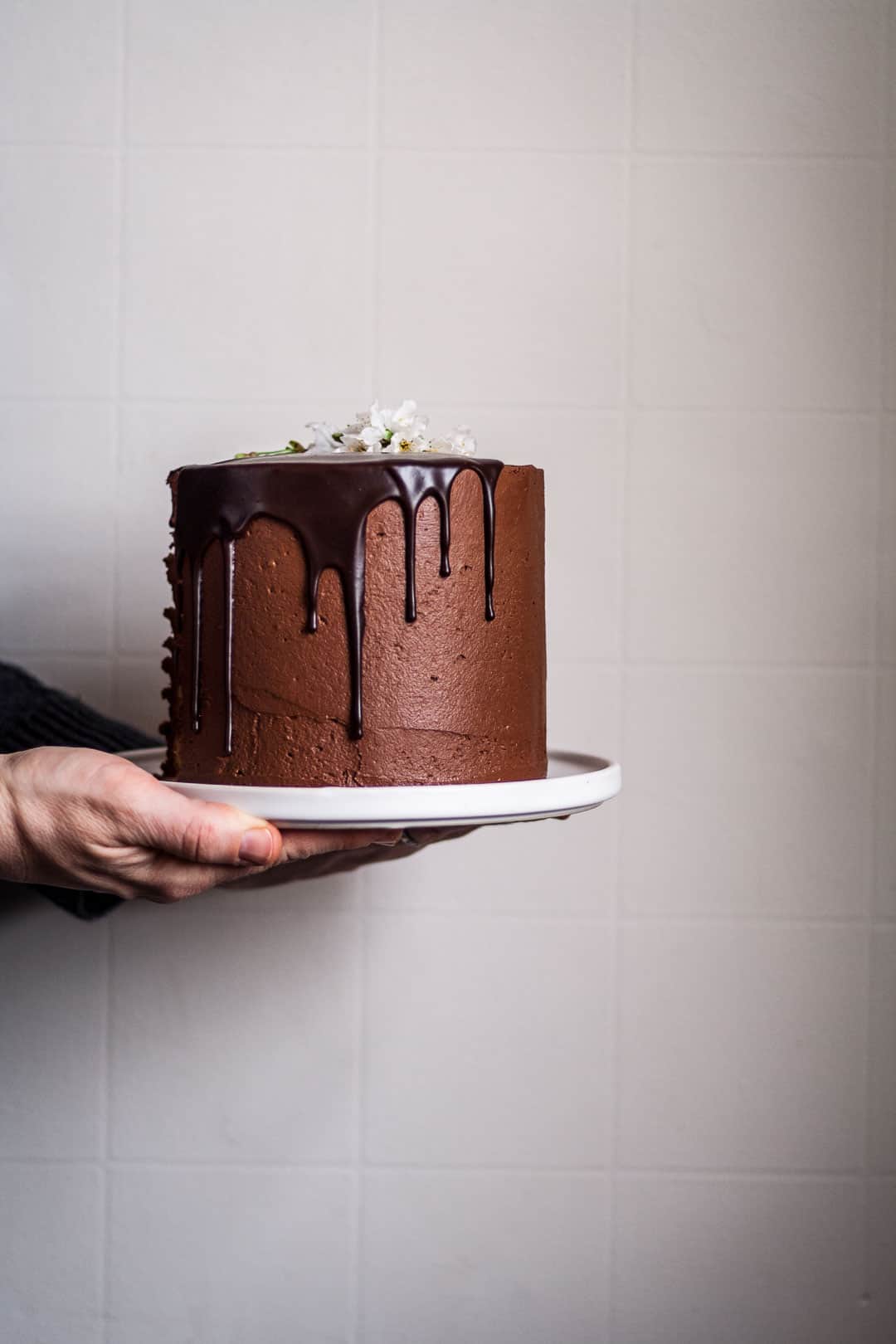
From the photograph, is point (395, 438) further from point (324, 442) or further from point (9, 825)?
point (9, 825)

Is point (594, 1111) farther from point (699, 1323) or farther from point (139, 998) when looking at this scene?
point (139, 998)

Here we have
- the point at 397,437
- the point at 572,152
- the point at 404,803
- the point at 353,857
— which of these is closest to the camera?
the point at 404,803

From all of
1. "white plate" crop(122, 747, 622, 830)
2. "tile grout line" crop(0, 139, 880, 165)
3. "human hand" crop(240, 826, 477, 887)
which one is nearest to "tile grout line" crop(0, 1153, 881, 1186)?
"human hand" crop(240, 826, 477, 887)

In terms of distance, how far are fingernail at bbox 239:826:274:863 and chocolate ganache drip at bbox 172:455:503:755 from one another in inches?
3.7

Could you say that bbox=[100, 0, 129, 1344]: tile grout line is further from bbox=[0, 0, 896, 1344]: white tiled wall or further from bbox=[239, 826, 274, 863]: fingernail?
bbox=[239, 826, 274, 863]: fingernail

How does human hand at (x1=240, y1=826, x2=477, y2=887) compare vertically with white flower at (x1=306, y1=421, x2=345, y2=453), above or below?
below

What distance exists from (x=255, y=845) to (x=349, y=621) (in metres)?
0.15

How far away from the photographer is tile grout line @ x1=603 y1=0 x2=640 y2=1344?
123 cm

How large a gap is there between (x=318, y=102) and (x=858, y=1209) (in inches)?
50.0

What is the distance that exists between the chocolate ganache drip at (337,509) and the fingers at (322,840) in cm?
6

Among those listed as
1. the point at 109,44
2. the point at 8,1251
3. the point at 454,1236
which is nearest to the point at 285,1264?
the point at 454,1236

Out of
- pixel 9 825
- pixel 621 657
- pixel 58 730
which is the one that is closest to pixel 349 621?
pixel 9 825

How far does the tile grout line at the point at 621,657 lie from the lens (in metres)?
1.23

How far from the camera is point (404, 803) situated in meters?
0.68
